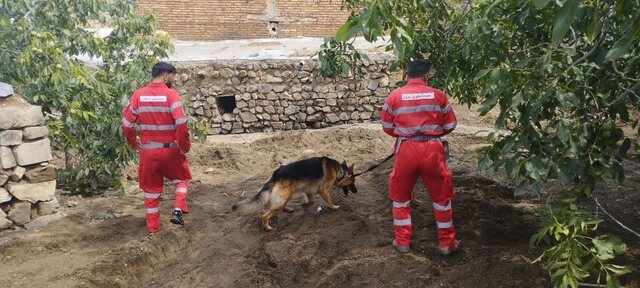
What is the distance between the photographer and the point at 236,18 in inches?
631

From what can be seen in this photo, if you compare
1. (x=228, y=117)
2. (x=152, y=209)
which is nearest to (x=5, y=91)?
(x=152, y=209)

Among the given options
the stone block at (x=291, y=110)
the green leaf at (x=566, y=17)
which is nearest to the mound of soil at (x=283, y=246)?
the green leaf at (x=566, y=17)

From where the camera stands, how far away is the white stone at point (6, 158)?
18.5 ft

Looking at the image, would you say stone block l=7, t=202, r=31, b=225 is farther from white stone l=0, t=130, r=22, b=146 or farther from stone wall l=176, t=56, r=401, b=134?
stone wall l=176, t=56, r=401, b=134

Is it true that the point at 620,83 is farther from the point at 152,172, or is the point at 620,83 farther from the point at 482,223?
the point at 152,172

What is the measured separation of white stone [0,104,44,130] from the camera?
563 centimetres

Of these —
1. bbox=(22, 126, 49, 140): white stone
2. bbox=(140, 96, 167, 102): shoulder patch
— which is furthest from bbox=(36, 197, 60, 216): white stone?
bbox=(140, 96, 167, 102): shoulder patch

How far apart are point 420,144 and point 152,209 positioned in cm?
299

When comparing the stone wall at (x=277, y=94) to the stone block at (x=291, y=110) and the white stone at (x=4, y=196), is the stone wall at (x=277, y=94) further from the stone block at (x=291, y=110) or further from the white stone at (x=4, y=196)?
the white stone at (x=4, y=196)

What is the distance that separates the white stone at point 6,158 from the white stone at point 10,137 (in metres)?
0.06

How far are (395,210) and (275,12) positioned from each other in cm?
1243

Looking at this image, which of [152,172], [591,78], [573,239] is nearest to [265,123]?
[152,172]

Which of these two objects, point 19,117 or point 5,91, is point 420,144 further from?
point 5,91

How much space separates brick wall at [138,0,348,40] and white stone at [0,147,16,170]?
34.1 feet
